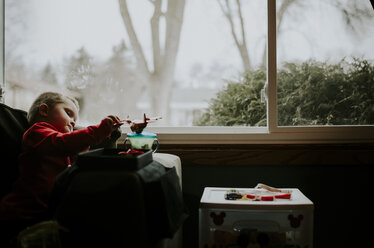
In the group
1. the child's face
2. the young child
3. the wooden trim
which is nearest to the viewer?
the young child

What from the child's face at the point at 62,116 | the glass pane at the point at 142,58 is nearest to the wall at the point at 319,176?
the glass pane at the point at 142,58

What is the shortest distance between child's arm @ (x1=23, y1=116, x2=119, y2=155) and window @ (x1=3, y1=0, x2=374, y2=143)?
2.21 ft

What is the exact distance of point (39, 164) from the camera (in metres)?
1.41

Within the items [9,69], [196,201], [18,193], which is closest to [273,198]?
[196,201]

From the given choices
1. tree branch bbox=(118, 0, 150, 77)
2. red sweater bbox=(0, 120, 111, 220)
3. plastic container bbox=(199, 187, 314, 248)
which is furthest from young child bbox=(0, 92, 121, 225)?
tree branch bbox=(118, 0, 150, 77)

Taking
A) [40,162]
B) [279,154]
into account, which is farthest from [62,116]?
Answer: [279,154]

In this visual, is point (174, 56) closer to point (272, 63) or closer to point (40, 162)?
point (272, 63)

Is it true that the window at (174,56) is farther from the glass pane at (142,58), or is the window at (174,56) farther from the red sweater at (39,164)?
the red sweater at (39,164)

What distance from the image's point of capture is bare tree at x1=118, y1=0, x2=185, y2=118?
2154 millimetres

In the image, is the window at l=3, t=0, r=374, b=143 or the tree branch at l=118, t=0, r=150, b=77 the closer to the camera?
the window at l=3, t=0, r=374, b=143

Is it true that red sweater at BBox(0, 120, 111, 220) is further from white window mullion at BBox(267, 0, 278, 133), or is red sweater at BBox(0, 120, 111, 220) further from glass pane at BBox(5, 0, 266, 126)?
white window mullion at BBox(267, 0, 278, 133)

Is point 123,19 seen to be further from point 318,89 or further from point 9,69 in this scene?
point 318,89

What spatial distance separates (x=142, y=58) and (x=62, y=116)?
764 mm

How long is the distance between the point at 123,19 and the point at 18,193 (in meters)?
1.16
